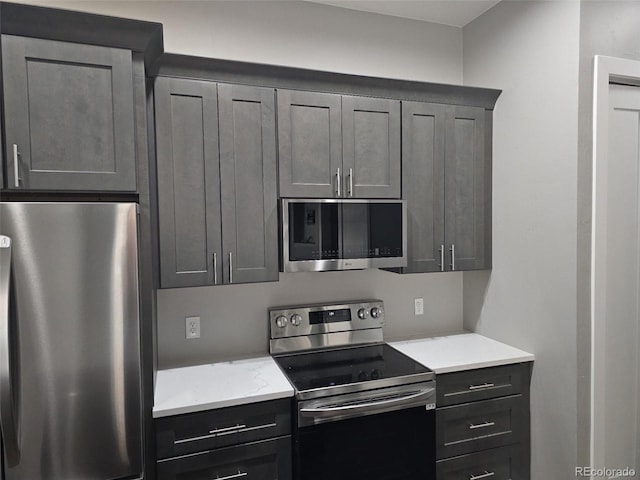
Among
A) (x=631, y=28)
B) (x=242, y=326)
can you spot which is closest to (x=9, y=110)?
(x=242, y=326)

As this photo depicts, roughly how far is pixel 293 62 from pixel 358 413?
1.90 meters

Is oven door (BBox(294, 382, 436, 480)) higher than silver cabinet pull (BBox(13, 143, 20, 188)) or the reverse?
the reverse

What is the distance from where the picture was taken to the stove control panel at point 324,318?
2332mm

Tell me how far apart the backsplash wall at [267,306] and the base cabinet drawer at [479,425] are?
64 centimetres

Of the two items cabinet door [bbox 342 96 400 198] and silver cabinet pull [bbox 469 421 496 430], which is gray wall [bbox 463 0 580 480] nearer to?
silver cabinet pull [bbox 469 421 496 430]

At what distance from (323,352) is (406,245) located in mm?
778

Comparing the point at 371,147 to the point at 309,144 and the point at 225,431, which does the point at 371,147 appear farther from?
the point at 225,431

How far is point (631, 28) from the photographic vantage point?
2033 mm

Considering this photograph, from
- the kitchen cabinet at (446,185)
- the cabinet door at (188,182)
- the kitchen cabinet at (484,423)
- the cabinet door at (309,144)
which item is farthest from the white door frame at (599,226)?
the cabinet door at (188,182)

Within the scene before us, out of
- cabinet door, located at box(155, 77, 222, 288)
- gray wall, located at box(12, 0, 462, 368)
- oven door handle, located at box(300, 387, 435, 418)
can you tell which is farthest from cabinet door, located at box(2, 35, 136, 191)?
oven door handle, located at box(300, 387, 435, 418)

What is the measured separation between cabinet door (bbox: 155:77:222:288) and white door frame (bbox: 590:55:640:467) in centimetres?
181

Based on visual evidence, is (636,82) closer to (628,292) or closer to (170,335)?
(628,292)

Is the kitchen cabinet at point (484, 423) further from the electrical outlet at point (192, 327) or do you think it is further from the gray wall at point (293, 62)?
the electrical outlet at point (192, 327)

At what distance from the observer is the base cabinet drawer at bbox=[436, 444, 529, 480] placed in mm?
2107
